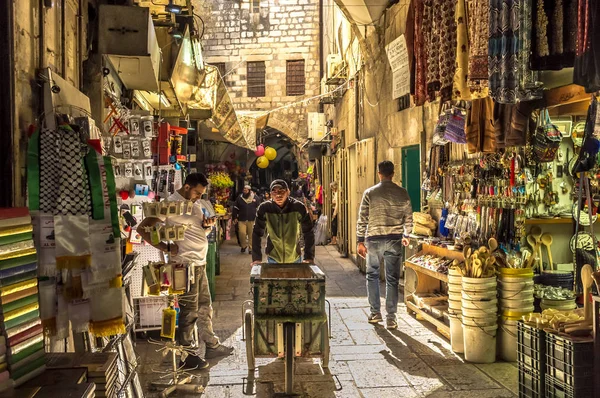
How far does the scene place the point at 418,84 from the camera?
605 cm

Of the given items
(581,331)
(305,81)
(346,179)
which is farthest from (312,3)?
(581,331)

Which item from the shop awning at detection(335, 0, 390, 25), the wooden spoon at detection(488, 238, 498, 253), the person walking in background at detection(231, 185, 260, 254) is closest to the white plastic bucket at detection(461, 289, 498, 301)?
the wooden spoon at detection(488, 238, 498, 253)

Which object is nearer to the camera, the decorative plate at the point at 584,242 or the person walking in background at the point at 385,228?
the decorative plate at the point at 584,242

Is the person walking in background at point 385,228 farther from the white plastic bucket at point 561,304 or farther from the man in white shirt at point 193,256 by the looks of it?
the man in white shirt at point 193,256

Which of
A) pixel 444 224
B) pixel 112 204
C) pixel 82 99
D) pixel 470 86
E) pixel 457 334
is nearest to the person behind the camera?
pixel 112 204

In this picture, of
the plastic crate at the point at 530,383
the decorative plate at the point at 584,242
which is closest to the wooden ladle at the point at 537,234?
the decorative plate at the point at 584,242

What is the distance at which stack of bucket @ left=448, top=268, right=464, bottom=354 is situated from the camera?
5.74 m

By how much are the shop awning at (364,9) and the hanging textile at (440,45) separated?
393 centimetres

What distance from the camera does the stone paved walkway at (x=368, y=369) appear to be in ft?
15.6

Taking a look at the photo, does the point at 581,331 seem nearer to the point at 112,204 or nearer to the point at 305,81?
the point at 112,204

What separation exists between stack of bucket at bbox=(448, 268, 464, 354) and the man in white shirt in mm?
2527

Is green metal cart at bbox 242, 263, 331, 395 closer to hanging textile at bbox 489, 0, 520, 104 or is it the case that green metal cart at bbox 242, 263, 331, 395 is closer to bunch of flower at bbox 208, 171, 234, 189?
hanging textile at bbox 489, 0, 520, 104

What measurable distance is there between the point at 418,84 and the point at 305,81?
51.3 ft

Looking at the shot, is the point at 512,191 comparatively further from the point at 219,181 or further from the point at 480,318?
the point at 219,181
